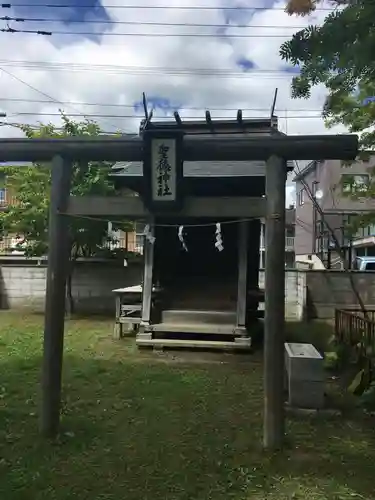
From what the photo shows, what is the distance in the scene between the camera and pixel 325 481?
12.4ft

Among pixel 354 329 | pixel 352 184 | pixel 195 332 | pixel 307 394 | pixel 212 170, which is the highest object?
pixel 212 170

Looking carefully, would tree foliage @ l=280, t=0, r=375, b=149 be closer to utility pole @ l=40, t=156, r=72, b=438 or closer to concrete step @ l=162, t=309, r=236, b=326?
utility pole @ l=40, t=156, r=72, b=438

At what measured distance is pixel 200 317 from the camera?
9.62m

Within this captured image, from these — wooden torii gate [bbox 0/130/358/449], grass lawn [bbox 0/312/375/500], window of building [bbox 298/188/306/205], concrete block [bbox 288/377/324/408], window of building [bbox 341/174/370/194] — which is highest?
window of building [bbox 298/188/306/205]

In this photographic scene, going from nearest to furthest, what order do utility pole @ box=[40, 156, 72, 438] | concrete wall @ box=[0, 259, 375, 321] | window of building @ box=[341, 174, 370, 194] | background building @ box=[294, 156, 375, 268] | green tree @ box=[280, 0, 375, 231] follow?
green tree @ box=[280, 0, 375, 231] → utility pole @ box=[40, 156, 72, 438] → window of building @ box=[341, 174, 370, 194] → concrete wall @ box=[0, 259, 375, 321] → background building @ box=[294, 156, 375, 268]

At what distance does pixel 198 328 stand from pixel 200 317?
389mm

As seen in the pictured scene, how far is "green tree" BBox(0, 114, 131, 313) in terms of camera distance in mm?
12477

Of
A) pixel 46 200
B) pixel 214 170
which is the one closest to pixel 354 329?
pixel 214 170

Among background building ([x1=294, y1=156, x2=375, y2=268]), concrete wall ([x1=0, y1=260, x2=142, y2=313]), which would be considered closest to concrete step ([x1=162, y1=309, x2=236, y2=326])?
concrete wall ([x1=0, y1=260, x2=142, y2=313])

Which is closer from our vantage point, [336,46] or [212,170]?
[336,46]

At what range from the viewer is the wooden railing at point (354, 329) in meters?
7.24

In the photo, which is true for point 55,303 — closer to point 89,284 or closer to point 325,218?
point 89,284

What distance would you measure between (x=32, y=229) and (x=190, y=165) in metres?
5.57

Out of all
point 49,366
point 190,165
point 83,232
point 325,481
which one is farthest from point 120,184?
point 325,481
